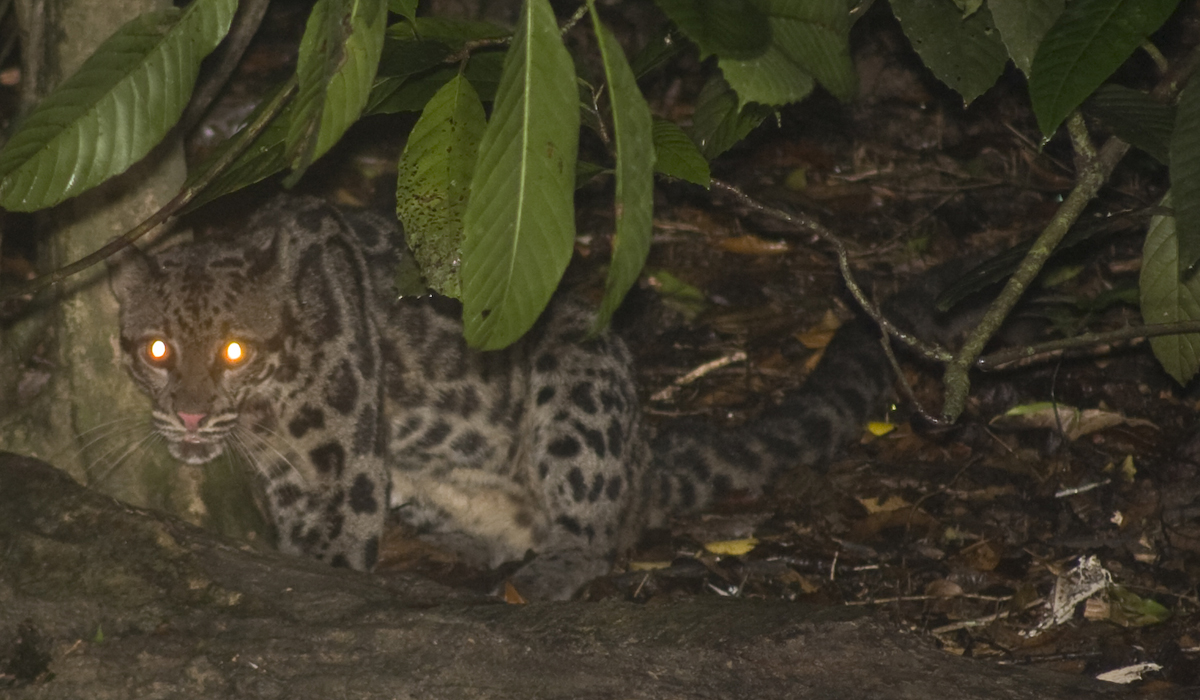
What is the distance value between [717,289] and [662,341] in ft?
2.12

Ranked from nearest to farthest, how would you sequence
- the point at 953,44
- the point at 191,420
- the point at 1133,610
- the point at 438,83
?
the point at 438,83
the point at 953,44
the point at 1133,610
the point at 191,420

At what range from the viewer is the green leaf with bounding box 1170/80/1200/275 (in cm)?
243

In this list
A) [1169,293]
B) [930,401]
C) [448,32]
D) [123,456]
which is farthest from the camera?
[930,401]

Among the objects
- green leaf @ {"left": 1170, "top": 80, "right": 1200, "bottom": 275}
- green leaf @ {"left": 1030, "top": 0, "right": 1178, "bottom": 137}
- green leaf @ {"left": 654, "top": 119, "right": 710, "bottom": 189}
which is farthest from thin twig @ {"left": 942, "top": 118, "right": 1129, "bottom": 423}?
green leaf @ {"left": 654, "top": 119, "right": 710, "bottom": 189}

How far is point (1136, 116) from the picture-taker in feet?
10.3

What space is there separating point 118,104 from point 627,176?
39.2 inches

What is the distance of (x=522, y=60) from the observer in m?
1.65

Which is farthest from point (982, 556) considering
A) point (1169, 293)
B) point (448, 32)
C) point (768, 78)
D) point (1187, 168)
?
point (768, 78)

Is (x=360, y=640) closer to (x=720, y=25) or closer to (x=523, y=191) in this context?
(x=523, y=191)

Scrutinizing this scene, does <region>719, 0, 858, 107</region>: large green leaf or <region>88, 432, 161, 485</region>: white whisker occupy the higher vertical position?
<region>719, 0, 858, 107</region>: large green leaf

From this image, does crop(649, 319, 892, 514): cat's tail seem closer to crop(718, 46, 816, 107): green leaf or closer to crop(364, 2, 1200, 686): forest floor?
crop(364, 2, 1200, 686): forest floor

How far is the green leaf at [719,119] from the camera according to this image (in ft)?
9.81

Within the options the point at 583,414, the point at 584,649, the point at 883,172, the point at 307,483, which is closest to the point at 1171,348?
the point at 584,649

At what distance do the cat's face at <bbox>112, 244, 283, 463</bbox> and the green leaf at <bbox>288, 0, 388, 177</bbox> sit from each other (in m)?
3.37
